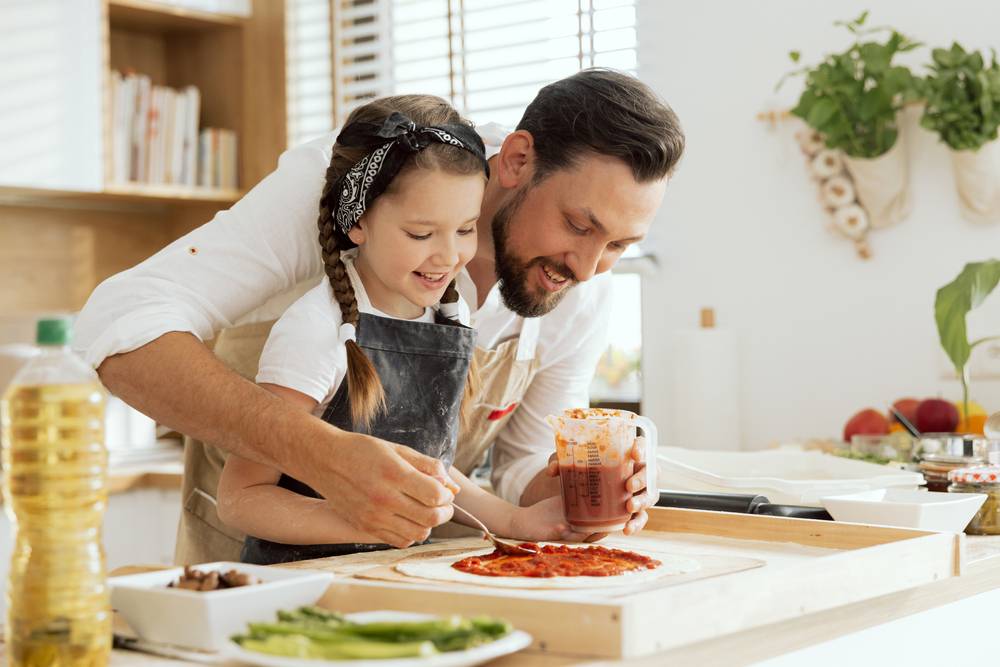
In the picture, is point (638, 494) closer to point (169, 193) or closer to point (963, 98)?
point (963, 98)

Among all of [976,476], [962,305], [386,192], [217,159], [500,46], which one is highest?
[500,46]

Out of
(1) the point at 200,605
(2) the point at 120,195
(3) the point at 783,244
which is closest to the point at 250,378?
(1) the point at 200,605

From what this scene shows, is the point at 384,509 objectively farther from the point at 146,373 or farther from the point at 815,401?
the point at 815,401

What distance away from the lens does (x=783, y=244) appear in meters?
3.05

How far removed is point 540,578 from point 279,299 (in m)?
0.76

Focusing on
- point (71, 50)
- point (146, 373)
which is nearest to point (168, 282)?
point (146, 373)

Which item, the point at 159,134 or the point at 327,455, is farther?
the point at 159,134

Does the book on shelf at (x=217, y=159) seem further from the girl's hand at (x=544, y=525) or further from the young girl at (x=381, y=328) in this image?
the girl's hand at (x=544, y=525)

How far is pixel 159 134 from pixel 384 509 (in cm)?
274

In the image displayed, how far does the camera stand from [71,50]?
3.42 meters

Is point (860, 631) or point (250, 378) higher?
point (250, 378)

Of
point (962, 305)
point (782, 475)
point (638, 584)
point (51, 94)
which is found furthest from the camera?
point (51, 94)

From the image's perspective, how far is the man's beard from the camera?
5.73 feet

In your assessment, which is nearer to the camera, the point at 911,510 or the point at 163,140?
the point at 911,510
